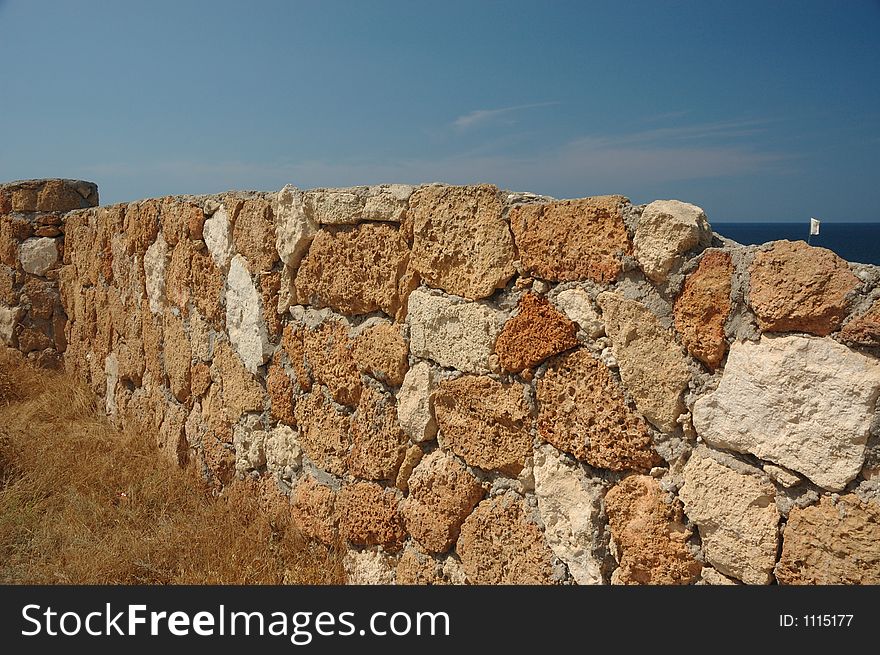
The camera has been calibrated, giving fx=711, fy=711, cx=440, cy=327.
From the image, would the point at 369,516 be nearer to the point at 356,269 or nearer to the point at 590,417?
the point at 356,269

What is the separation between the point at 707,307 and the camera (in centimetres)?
166

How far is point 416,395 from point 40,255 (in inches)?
205

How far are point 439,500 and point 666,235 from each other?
1.19m

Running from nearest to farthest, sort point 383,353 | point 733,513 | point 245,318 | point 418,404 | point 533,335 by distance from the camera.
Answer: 1. point 733,513
2. point 533,335
3. point 418,404
4. point 383,353
5. point 245,318

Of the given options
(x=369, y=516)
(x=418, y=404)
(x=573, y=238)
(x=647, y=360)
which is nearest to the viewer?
(x=647, y=360)

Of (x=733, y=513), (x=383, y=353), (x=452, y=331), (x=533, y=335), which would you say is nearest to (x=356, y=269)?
(x=383, y=353)

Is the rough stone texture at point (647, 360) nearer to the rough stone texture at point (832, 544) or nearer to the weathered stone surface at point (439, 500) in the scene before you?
the rough stone texture at point (832, 544)

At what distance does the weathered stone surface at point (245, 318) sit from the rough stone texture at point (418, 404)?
98 cm

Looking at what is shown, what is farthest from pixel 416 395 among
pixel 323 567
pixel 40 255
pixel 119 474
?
pixel 40 255

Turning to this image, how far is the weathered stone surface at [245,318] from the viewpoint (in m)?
3.25

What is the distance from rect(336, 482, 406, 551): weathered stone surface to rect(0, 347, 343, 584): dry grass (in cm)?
18

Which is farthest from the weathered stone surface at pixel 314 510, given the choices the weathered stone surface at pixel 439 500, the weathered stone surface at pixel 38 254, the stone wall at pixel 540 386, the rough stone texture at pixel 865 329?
the weathered stone surface at pixel 38 254

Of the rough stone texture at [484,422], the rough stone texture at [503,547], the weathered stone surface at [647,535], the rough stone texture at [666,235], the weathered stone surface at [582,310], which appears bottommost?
the rough stone texture at [503,547]

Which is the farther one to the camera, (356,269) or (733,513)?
(356,269)
